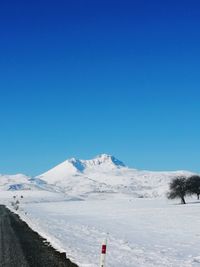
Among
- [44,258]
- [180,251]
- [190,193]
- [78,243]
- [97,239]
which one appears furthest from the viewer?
[190,193]

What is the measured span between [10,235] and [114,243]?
7651 millimetres

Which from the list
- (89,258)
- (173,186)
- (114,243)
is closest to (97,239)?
(114,243)

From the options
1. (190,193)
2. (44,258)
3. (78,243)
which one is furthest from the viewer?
(190,193)

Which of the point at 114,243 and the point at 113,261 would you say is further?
the point at 114,243

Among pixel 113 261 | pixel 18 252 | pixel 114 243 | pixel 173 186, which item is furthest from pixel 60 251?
pixel 173 186

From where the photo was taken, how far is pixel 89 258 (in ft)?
75.5

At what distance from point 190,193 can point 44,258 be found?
11308cm

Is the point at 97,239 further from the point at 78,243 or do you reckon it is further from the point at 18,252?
the point at 18,252

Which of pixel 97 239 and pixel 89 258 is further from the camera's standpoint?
pixel 97 239

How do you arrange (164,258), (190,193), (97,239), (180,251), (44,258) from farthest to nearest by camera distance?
(190,193) → (97,239) → (180,251) → (164,258) → (44,258)

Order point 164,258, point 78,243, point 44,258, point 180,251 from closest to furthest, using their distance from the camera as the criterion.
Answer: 1. point 44,258
2. point 164,258
3. point 180,251
4. point 78,243

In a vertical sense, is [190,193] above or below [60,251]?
above

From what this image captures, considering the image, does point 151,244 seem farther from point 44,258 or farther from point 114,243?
point 44,258

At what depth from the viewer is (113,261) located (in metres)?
22.3
